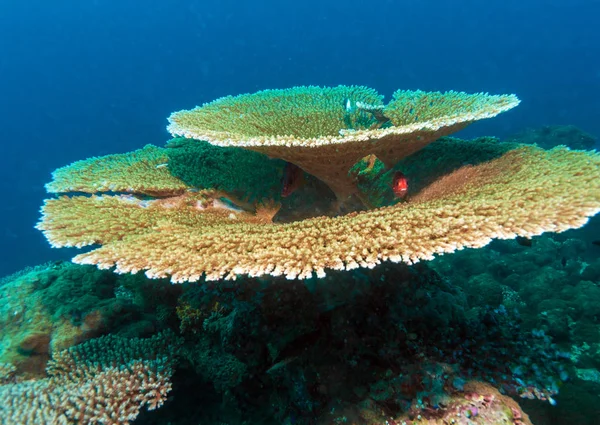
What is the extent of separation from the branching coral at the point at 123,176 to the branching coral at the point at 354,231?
72 centimetres

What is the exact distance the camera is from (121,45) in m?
50.1

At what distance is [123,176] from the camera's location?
4273 millimetres

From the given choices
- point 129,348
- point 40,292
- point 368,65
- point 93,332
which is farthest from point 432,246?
point 368,65

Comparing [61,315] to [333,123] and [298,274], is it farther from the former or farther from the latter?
[333,123]

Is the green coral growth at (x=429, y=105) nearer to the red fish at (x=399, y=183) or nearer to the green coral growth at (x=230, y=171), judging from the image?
the red fish at (x=399, y=183)

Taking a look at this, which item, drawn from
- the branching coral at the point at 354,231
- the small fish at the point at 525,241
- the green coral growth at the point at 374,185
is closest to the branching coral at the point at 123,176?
the branching coral at the point at 354,231

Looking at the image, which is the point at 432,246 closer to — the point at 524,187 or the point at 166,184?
the point at 524,187

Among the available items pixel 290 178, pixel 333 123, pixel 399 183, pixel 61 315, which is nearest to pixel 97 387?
pixel 61 315

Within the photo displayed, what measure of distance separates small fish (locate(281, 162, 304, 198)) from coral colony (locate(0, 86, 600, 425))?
4 cm

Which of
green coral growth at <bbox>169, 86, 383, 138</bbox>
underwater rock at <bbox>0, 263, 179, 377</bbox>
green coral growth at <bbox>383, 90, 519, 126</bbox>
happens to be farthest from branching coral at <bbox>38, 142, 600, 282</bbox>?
underwater rock at <bbox>0, 263, 179, 377</bbox>

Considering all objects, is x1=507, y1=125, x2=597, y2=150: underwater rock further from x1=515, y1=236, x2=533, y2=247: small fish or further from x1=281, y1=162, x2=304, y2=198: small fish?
x1=281, y1=162, x2=304, y2=198: small fish

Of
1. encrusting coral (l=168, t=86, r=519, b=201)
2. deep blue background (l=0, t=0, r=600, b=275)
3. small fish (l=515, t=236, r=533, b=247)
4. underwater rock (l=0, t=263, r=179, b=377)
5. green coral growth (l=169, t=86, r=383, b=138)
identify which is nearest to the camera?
small fish (l=515, t=236, r=533, b=247)

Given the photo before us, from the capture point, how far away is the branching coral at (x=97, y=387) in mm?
3146

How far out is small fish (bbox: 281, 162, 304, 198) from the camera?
3.98 metres
